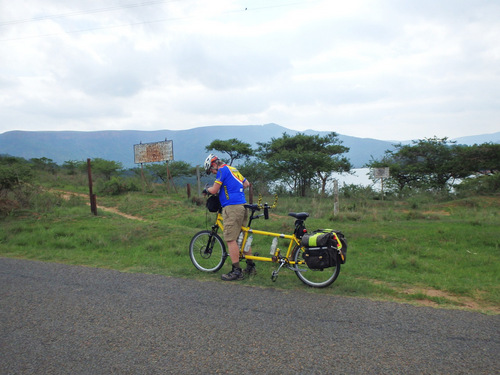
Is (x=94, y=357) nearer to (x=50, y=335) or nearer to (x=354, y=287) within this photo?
(x=50, y=335)

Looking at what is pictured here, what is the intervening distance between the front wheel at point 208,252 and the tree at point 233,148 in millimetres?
29136

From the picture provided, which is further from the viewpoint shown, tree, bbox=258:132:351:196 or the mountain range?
the mountain range

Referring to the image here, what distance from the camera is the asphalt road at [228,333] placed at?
3156mm

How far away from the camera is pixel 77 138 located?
140250 mm

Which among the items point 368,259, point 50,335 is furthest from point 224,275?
point 368,259

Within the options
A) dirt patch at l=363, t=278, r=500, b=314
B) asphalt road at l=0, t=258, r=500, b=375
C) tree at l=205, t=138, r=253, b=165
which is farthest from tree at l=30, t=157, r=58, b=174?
dirt patch at l=363, t=278, r=500, b=314

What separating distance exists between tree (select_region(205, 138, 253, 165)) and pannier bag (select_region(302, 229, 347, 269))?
30387 mm

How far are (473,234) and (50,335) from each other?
8904 millimetres

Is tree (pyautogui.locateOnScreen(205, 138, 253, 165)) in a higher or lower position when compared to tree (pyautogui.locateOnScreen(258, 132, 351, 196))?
higher

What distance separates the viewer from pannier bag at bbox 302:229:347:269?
200 inches

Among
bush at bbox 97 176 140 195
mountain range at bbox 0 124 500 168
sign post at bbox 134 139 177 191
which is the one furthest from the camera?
mountain range at bbox 0 124 500 168

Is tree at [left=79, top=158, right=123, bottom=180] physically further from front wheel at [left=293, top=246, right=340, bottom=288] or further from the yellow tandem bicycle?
front wheel at [left=293, top=246, right=340, bottom=288]

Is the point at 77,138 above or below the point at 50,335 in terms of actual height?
above

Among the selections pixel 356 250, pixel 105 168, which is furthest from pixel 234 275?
pixel 105 168
